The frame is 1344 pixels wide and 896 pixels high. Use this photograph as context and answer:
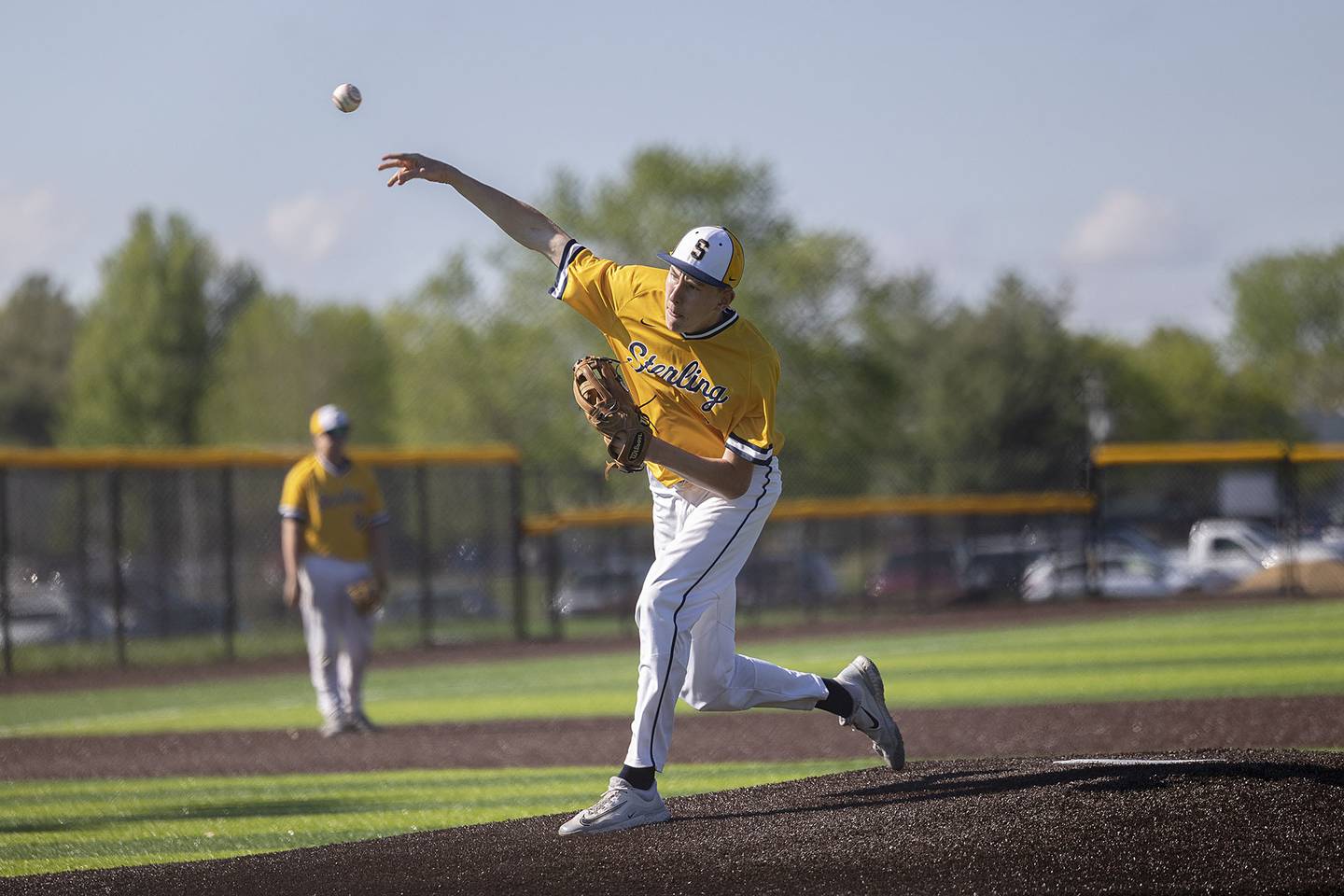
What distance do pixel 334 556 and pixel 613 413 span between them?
6.23 meters

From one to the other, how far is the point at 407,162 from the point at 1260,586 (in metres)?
21.7

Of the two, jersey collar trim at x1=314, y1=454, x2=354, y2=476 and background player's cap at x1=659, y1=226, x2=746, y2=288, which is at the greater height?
background player's cap at x1=659, y1=226, x2=746, y2=288

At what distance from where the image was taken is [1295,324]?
81.4 m

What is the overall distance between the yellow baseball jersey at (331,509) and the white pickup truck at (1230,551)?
18527 millimetres

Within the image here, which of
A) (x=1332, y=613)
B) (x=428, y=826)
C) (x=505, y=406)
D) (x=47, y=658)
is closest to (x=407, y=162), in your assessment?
(x=428, y=826)

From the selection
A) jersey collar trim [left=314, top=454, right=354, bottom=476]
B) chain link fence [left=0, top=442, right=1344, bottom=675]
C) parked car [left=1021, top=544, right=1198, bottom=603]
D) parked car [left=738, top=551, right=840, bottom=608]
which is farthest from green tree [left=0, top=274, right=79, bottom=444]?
jersey collar trim [left=314, top=454, right=354, bottom=476]

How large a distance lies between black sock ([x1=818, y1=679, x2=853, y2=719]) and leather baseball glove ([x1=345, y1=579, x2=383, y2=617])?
5408mm

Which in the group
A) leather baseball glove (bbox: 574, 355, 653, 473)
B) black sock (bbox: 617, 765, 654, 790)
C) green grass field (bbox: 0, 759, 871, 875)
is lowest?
green grass field (bbox: 0, 759, 871, 875)

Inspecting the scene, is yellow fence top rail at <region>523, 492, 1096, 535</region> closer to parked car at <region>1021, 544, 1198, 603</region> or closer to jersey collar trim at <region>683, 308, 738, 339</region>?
parked car at <region>1021, 544, 1198, 603</region>

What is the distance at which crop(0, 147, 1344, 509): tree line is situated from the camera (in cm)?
5134

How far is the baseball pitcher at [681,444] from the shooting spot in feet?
19.3

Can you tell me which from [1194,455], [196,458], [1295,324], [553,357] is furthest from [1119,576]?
[1295,324]

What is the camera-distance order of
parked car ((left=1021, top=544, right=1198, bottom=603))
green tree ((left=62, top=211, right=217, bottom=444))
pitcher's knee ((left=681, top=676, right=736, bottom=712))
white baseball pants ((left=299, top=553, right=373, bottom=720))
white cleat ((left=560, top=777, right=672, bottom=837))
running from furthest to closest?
green tree ((left=62, top=211, right=217, bottom=444)) < parked car ((left=1021, top=544, right=1198, bottom=603)) < white baseball pants ((left=299, top=553, right=373, bottom=720)) < pitcher's knee ((left=681, top=676, right=736, bottom=712)) < white cleat ((left=560, top=777, right=672, bottom=837))

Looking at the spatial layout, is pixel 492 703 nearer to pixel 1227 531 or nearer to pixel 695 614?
pixel 695 614
